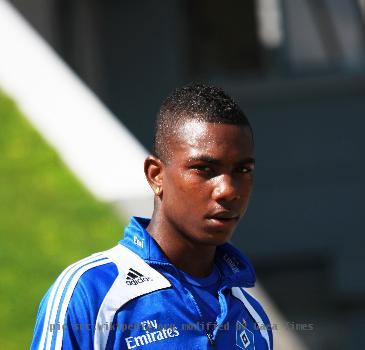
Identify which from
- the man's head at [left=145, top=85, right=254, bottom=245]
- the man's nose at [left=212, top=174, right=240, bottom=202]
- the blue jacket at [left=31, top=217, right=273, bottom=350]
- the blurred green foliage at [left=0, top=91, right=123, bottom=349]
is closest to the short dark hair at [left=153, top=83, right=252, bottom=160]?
the man's head at [left=145, top=85, right=254, bottom=245]

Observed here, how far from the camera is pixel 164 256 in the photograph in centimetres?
323

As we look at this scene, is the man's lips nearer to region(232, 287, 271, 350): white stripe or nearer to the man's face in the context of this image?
the man's face

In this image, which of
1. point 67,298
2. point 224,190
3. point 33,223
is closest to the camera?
point 67,298

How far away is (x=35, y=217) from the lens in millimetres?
7520

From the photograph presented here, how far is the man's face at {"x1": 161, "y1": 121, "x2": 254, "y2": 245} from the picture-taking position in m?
3.09

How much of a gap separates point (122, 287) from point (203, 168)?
1.39 feet

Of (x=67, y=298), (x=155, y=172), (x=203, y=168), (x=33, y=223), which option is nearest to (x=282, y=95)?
(x=33, y=223)

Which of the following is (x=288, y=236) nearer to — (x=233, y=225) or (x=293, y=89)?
(x=293, y=89)

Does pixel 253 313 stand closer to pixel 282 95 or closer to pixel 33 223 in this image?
pixel 33 223

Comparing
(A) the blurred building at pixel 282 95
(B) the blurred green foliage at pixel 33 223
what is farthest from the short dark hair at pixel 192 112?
(A) the blurred building at pixel 282 95

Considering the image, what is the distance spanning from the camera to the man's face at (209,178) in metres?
3.09

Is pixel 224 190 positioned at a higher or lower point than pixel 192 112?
lower

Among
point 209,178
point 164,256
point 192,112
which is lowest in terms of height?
point 164,256

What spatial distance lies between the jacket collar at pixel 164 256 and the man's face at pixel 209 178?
0.13 m
